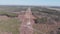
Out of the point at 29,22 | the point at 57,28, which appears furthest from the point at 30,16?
the point at 57,28

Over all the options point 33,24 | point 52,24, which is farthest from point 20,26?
point 52,24

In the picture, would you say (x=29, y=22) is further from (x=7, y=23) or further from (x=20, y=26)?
(x=7, y=23)

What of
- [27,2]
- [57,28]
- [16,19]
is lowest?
[57,28]

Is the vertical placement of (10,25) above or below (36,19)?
below

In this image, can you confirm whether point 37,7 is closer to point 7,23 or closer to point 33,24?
point 33,24

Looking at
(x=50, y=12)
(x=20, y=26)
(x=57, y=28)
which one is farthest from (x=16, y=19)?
(x=57, y=28)

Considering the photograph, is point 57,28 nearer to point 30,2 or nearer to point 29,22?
point 29,22

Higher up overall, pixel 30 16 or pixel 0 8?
pixel 0 8

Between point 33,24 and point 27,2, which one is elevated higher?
point 27,2

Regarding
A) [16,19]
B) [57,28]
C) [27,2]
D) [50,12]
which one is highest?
[27,2]
